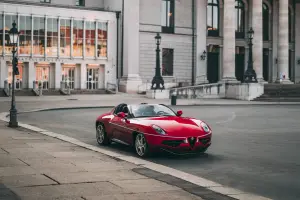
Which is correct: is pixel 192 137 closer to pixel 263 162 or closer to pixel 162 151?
pixel 162 151

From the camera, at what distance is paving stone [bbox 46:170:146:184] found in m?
9.82

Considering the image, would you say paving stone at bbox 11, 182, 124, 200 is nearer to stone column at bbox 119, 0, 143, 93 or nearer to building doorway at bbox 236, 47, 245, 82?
stone column at bbox 119, 0, 143, 93

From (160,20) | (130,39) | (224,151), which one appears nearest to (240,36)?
(160,20)

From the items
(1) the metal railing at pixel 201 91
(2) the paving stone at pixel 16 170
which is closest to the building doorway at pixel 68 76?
(1) the metal railing at pixel 201 91

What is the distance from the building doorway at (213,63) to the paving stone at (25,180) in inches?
2219

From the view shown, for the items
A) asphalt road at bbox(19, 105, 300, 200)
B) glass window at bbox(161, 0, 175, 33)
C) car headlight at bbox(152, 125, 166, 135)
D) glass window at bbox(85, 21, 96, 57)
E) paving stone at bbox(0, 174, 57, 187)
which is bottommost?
asphalt road at bbox(19, 105, 300, 200)

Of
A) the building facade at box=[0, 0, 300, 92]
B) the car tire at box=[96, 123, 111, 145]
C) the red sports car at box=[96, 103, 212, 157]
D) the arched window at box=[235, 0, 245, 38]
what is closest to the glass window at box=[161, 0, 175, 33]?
the building facade at box=[0, 0, 300, 92]

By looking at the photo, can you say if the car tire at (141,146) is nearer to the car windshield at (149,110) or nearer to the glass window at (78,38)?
the car windshield at (149,110)

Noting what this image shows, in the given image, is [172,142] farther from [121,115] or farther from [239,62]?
[239,62]

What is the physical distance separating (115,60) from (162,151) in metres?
47.3

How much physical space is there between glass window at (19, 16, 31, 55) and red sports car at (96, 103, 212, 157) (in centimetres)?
4166

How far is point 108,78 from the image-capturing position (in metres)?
59.2

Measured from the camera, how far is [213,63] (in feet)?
217

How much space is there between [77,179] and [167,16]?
5387 centimetres
